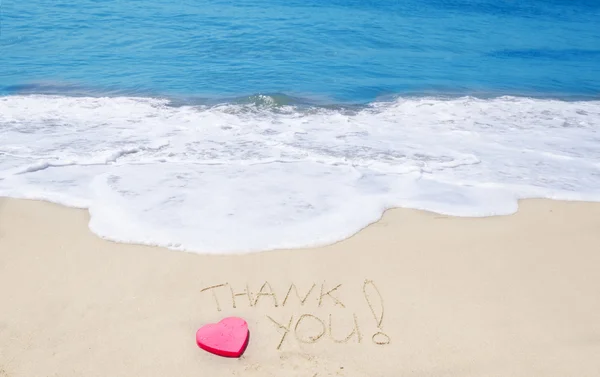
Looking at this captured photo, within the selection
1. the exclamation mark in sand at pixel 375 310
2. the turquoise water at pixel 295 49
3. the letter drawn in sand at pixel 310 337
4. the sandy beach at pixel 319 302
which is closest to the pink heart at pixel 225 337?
the sandy beach at pixel 319 302

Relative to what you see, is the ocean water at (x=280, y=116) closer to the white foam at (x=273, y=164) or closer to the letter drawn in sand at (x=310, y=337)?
the white foam at (x=273, y=164)

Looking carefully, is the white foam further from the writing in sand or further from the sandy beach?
the writing in sand

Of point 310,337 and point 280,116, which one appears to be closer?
point 310,337

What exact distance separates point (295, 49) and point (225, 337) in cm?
851

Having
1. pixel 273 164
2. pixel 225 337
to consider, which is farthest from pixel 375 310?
pixel 273 164

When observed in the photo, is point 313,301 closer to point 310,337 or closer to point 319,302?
point 319,302

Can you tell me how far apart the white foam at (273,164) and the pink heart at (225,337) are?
2.38ft

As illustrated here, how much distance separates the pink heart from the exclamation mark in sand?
2.38 feet

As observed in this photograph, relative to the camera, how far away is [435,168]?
16.8ft

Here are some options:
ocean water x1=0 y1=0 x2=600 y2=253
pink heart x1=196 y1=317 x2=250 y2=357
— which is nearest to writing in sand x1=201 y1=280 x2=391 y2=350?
pink heart x1=196 y1=317 x2=250 y2=357

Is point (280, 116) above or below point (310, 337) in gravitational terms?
below

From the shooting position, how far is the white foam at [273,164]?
12.9 feet

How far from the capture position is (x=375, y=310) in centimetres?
308

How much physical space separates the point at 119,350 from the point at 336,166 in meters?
2.83
